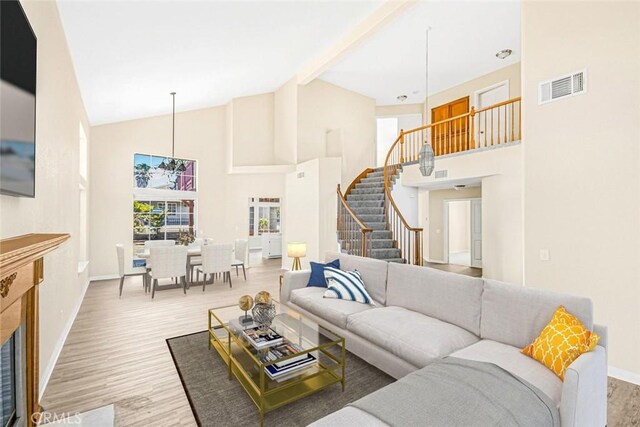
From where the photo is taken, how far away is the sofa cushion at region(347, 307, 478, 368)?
229 cm

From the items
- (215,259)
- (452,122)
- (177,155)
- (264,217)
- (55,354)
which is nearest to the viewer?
(55,354)

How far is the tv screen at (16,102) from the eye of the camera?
1.35 meters

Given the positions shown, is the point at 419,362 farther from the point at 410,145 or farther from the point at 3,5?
the point at 410,145

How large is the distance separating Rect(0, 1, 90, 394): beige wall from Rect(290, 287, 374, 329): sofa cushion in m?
2.35

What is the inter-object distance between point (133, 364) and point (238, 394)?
1256mm

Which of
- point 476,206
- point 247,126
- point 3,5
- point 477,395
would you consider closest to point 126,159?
point 247,126

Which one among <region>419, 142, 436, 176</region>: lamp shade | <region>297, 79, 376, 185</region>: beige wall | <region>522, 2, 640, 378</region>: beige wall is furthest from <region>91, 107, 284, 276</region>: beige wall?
<region>522, 2, 640, 378</region>: beige wall

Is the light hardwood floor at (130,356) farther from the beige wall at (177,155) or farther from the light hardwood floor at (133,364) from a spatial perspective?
the beige wall at (177,155)

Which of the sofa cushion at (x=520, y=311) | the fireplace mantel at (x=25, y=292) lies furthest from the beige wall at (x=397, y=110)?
the fireplace mantel at (x=25, y=292)

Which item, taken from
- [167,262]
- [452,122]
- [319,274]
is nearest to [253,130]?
[167,262]

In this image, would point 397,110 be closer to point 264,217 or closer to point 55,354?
point 264,217

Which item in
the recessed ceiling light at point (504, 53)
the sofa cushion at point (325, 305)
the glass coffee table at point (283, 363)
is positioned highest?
the recessed ceiling light at point (504, 53)

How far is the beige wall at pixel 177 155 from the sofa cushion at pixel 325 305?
4847 millimetres

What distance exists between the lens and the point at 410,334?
247 centimetres
